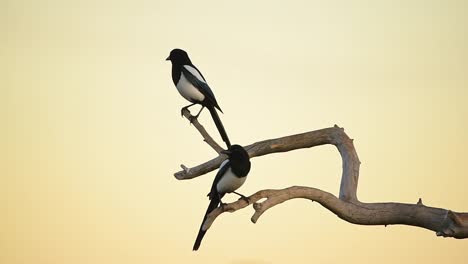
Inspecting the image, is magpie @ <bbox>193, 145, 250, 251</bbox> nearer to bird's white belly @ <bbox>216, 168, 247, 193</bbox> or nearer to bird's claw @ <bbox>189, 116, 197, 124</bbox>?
bird's white belly @ <bbox>216, 168, 247, 193</bbox>

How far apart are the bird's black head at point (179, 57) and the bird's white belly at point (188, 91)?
0.13m

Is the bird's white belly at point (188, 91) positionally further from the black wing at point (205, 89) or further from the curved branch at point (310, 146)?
the curved branch at point (310, 146)

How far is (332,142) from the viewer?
192 inches

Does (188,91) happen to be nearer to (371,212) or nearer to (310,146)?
(310,146)

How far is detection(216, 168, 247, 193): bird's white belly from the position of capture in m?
4.11

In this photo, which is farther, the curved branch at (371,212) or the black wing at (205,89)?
the black wing at (205,89)

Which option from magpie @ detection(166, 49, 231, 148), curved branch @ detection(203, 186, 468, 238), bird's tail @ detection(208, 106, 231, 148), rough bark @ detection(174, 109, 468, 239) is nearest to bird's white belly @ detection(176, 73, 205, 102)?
magpie @ detection(166, 49, 231, 148)

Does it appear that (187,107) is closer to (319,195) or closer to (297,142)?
(297,142)

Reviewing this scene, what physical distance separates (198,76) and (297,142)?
3.24ft

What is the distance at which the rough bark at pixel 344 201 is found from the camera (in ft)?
13.0

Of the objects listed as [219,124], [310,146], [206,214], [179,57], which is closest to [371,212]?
[310,146]

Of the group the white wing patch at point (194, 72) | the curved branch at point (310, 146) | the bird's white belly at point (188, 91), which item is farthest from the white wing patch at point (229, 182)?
the white wing patch at point (194, 72)

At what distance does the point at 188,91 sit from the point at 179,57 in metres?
0.35

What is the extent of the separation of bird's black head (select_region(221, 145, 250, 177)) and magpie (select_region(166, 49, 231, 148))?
851 mm
